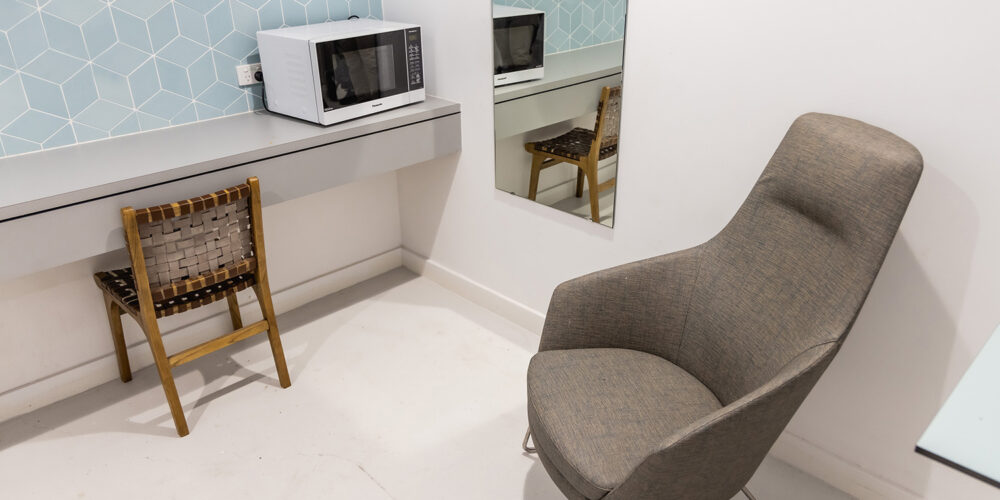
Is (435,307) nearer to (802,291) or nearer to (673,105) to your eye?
(673,105)

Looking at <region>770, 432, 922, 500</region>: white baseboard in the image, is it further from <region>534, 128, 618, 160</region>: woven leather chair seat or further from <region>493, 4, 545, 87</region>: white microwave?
<region>493, 4, 545, 87</region>: white microwave

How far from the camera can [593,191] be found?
2.35m

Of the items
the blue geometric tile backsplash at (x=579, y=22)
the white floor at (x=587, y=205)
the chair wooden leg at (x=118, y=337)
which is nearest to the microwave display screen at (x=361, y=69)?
the blue geometric tile backsplash at (x=579, y=22)

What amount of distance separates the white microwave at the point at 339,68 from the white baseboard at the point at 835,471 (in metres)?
1.80

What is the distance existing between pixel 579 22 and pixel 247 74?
1263 mm

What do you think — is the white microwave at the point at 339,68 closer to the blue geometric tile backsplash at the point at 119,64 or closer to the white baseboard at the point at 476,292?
the blue geometric tile backsplash at the point at 119,64

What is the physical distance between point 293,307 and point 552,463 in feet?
5.71

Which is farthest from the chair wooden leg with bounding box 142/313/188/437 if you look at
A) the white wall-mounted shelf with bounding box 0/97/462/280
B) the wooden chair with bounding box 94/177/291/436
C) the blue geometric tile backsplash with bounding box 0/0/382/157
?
the blue geometric tile backsplash with bounding box 0/0/382/157

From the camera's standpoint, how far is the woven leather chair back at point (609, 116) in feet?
7.07

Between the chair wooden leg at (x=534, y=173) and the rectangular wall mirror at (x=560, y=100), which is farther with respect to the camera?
the chair wooden leg at (x=534, y=173)

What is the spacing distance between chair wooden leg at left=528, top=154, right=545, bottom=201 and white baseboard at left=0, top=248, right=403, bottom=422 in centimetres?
99

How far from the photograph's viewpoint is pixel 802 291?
5.17 feet

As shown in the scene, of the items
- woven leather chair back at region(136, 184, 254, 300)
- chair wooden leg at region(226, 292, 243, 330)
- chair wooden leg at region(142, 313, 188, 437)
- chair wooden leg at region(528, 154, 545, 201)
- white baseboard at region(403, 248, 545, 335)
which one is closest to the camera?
woven leather chair back at region(136, 184, 254, 300)

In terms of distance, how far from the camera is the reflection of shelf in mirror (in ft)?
6.89
